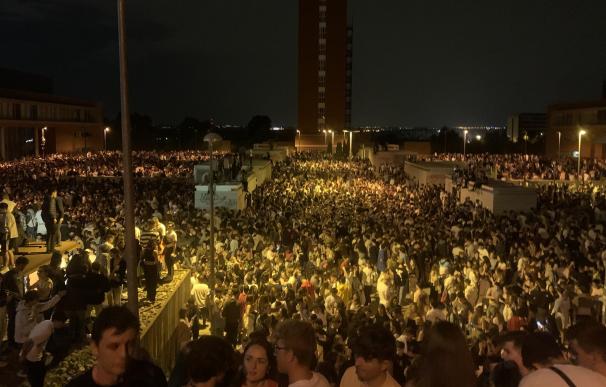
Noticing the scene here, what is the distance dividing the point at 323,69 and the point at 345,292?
90378 millimetres

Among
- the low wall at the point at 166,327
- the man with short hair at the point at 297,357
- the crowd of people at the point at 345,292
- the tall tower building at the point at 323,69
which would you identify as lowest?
the low wall at the point at 166,327

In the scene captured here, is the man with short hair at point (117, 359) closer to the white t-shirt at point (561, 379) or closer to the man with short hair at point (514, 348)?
the white t-shirt at point (561, 379)

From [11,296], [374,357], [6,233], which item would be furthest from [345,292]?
[374,357]

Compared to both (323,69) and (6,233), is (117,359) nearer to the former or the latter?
(6,233)

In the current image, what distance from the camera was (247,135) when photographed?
436 ft

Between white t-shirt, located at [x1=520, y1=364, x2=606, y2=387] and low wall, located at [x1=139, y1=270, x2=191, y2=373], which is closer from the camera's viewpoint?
white t-shirt, located at [x1=520, y1=364, x2=606, y2=387]

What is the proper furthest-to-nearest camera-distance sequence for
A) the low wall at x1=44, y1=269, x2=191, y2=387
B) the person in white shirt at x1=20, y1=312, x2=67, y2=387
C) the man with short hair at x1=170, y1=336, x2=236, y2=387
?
the low wall at x1=44, y1=269, x2=191, y2=387 < the person in white shirt at x1=20, y1=312, x2=67, y2=387 < the man with short hair at x1=170, y1=336, x2=236, y2=387

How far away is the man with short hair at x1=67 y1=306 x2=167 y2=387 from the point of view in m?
3.44

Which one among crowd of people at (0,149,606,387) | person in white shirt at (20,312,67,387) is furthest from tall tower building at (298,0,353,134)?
person in white shirt at (20,312,67,387)

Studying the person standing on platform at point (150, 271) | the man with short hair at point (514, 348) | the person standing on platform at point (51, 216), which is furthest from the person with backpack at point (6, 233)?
the man with short hair at point (514, 348)

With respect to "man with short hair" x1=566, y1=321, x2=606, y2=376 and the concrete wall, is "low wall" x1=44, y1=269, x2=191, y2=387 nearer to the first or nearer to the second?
"man with short hair" x1=566, y1=321, x2=606, y2=376

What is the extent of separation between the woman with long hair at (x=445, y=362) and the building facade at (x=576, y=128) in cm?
5885

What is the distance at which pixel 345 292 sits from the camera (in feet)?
A: 40.7

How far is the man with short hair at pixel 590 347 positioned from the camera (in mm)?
3676
